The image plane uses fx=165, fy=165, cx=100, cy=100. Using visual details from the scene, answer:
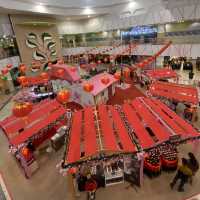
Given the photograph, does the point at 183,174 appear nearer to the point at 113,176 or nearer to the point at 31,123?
the point at 113,176

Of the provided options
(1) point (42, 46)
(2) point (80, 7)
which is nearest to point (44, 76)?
(1) point (42, 46)

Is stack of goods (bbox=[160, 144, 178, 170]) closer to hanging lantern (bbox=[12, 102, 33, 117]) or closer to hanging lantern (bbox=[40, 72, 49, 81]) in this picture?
hanging lantern (bbox=[12, 102, 33, 117])

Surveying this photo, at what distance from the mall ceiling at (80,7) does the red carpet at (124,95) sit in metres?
9.07

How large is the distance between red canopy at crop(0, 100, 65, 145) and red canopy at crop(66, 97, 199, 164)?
3.82 ft

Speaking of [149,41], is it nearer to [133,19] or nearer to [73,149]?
[133,19]

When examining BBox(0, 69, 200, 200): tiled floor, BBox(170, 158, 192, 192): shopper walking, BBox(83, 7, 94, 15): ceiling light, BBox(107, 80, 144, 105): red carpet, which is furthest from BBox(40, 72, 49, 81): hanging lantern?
BBox(83, 7, 94, 15): ceiling light

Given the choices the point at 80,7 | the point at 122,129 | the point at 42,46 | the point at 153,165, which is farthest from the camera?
the point at 80,7

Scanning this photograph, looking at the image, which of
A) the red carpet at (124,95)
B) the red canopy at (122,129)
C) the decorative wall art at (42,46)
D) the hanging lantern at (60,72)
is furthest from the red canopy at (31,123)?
the decorative wall art at (42,46)

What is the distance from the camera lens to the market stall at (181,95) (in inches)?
316

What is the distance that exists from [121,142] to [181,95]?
506cm

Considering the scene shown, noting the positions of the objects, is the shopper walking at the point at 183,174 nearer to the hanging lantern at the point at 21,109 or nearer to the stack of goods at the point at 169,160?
the stack of goods at the point at 169,160

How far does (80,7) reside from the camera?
2131 centimetres

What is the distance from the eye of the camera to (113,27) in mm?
21844

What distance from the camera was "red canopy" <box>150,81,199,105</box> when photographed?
8047mm
